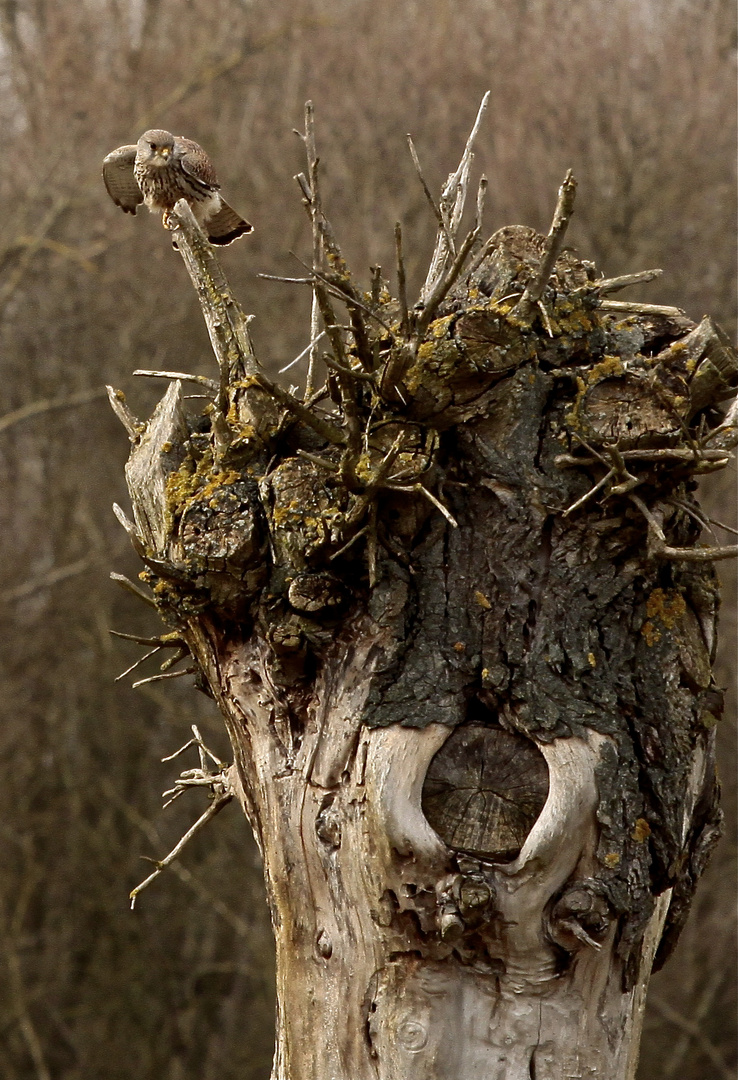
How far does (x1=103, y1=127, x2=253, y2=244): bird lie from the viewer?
104 inches

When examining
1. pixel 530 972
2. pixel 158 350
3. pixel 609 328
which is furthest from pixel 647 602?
pixel 158 350

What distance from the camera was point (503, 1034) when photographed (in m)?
1.91

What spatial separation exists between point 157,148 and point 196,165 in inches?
3.8

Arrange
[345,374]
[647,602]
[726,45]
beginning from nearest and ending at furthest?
1. [345,374]
2. [647,602]
3. [726,45]

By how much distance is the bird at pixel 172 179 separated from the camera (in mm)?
2641

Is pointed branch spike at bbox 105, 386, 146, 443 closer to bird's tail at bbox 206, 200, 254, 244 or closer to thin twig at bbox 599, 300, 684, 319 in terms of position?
bird's tail at bbox 206, 200, 254, 244

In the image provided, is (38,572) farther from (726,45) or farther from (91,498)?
(726,45)

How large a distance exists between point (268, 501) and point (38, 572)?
16.1 feet

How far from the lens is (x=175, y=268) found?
6.66 metres

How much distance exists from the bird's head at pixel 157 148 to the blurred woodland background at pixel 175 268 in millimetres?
3620

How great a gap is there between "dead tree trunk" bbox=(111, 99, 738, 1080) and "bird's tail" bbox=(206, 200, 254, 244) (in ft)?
2.72

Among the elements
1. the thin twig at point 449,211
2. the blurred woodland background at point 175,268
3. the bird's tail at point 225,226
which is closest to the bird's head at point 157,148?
the bird's tail at point 225,226

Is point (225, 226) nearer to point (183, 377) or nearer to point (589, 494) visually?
point (183, 377)

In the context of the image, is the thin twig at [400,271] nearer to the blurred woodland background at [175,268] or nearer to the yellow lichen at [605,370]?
the yellow lichen at [605,370]
